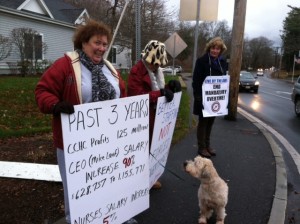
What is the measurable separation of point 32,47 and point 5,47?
66.0 inches


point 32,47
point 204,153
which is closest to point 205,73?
point 204,153

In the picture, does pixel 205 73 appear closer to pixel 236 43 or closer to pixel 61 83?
pixel 61 83

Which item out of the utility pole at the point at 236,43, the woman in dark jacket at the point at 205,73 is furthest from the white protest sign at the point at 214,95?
the utility pole at the point at 236,43

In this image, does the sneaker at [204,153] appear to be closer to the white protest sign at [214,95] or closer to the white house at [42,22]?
the white protest sign at [214,95]

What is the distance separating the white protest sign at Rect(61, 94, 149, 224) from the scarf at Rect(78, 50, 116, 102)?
13cm

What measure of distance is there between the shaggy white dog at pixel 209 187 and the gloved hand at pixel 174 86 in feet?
3.06

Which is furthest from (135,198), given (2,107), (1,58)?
(1,58)

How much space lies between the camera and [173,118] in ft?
14.5

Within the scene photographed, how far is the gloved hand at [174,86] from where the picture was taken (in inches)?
167

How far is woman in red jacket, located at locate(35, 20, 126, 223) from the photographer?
2830 mm

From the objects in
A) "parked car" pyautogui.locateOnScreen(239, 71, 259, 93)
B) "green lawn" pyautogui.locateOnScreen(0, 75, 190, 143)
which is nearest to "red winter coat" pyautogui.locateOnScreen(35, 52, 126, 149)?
"green lawn" pyautogui.locateOnScreen(0, 75, 190, 143)

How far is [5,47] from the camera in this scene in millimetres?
20484

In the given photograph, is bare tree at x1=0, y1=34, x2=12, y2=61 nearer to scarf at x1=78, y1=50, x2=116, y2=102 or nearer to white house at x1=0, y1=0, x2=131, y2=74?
white house at x1=0, y1=0, x2=131, y2=74

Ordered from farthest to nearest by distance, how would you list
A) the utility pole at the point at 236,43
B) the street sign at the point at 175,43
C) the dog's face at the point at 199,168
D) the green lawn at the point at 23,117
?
1. the street sign at the point at 175,43
2. the utility pole at the point at 236,43
3. the green lawn at the point at 23,117
4. the dog's face at the point at 199,168
